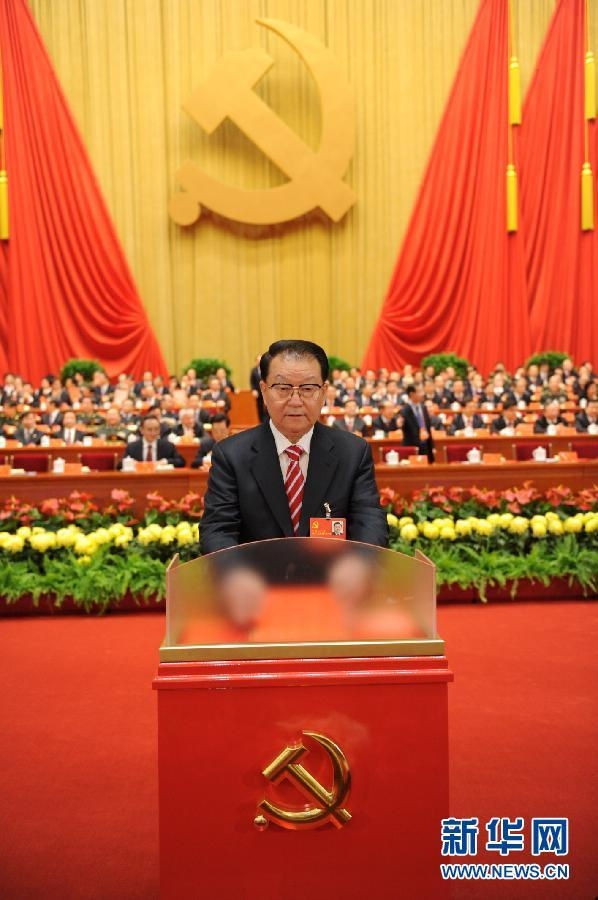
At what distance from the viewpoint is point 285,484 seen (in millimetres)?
1856

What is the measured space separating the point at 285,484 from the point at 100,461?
4949 mm

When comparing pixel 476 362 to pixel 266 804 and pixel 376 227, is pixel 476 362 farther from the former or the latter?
pixel 266 804

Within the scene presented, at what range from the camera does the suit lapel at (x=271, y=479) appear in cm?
181

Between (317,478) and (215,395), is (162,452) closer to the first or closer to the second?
(215,395)

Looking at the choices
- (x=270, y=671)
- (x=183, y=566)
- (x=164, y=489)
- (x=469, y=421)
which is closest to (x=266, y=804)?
(x=270, y=671)

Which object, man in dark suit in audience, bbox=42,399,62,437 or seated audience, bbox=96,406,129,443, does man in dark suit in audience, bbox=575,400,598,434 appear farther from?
man in dark suit in audience, bbox=42,399,62,437

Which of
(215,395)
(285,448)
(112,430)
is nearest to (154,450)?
(112,430)

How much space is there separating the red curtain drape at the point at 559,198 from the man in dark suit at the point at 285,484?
1190 cm

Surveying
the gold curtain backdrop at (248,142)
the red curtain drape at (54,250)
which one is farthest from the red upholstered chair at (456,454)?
the red curtain drape at (54,250)

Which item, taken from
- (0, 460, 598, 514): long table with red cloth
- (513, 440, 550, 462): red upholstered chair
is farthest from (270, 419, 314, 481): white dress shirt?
(513, 440, 550, 462): red upholstered chair

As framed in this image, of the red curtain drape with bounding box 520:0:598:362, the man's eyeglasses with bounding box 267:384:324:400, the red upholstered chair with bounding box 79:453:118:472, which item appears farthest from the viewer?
the red curtain drape with bounding box 520:0:598:362

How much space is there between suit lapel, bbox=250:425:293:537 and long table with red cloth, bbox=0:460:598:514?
308 centimetres

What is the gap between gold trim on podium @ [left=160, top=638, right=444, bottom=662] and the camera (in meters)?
1.13

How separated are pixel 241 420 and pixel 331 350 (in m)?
2.69
